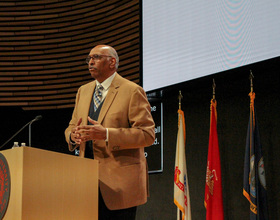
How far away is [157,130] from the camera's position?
227 inches

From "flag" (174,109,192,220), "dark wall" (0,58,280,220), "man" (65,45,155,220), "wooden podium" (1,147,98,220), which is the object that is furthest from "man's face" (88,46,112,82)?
"flag" (174,109,192,220)

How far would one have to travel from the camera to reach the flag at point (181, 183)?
15.5 ft

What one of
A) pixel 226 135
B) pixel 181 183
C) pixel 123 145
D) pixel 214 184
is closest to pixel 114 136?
pixel 123 145

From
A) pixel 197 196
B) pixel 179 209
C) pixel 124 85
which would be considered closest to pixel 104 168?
pixel 124 85

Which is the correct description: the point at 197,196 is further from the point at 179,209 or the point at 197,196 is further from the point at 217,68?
the point at 217,68

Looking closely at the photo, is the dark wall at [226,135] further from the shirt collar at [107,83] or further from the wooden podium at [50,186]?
the wooden podium at [50,186]

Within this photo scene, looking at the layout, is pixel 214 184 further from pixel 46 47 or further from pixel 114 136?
pixel 46 47

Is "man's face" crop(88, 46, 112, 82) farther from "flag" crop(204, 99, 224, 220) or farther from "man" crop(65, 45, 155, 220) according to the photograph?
"flag" crop(204, 99, 224, 220)

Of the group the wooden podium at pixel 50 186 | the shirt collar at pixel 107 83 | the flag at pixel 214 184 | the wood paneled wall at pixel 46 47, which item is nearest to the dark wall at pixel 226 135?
the flag at pixel 214 184

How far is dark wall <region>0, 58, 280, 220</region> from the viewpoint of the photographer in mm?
4543

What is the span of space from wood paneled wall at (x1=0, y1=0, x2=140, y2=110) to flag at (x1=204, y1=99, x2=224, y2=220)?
258 cm

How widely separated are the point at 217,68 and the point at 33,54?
3322 millimetres

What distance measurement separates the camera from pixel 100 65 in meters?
2.98

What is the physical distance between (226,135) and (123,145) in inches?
101
